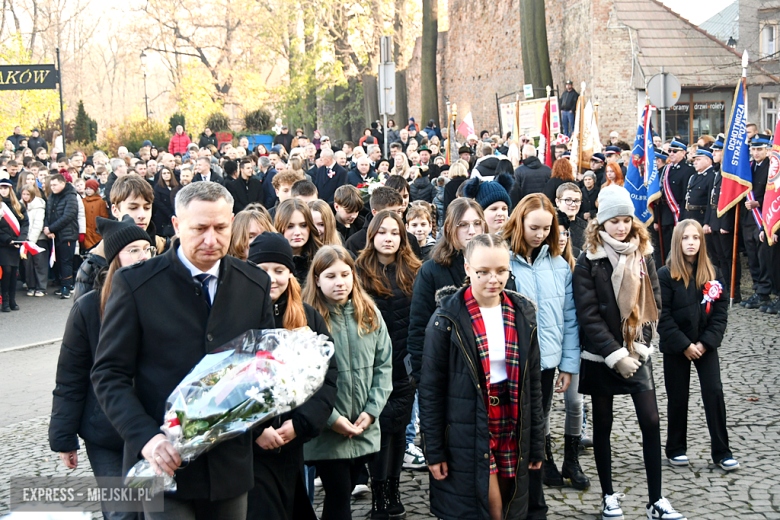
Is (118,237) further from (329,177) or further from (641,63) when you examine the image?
(641,63)

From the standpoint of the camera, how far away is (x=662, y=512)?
468cm

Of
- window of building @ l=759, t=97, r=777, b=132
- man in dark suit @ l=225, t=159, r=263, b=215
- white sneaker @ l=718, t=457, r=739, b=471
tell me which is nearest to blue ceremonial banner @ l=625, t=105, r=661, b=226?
man in dark suit @ l=225, t=159, r=263, b=215

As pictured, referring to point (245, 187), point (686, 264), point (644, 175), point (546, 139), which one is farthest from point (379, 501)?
point (546, 139)

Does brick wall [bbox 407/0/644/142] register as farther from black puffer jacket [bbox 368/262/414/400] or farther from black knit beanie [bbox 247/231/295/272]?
black knit beanie [bbox 247/231/295/272]

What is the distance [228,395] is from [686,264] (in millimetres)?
3942

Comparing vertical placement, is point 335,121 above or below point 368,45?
below

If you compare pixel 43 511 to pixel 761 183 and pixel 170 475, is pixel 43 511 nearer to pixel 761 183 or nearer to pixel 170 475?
pixel 170 475

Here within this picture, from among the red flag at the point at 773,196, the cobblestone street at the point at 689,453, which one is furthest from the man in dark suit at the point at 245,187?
the red flag at the point at 773,196

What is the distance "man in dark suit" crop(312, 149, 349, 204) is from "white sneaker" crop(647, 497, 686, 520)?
904 cm

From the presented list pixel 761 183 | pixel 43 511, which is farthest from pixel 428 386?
pixel 761 183

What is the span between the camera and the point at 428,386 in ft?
13.1

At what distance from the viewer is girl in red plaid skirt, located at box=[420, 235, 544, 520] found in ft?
12.8

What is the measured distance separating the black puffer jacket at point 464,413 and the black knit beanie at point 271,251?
82 centimetres

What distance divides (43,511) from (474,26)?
109 feet
